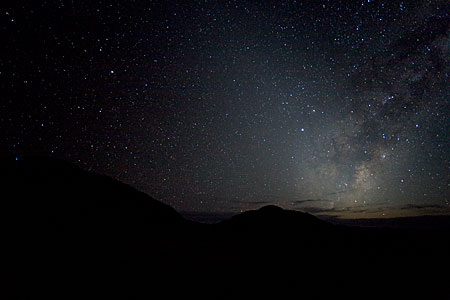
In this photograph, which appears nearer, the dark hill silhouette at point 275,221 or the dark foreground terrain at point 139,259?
the dark foreground terrain at point 139,259

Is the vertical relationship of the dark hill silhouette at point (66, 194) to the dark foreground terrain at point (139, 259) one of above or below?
above

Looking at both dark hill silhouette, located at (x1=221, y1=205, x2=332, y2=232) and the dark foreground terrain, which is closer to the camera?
the dark foreground terrain

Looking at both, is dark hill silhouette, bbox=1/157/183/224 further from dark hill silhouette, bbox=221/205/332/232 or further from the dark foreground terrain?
dark hill silhouette, bbox=221/205/332/232

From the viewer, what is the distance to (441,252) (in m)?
32.0

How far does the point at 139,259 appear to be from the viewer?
1433cm

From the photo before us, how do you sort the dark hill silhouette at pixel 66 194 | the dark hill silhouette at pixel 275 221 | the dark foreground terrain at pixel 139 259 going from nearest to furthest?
the dark foreground terrain at pixel 139 259 → the dark hill silhouette at pixel 66 194 → the dark hill silhouette at pixel 275 221

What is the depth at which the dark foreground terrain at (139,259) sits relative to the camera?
1130cm

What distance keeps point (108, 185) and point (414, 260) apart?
42.9 meters

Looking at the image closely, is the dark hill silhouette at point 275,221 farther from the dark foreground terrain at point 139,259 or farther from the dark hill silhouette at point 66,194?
the dark hill silhouette at point 66,194

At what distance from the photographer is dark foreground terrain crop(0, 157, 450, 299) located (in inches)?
445

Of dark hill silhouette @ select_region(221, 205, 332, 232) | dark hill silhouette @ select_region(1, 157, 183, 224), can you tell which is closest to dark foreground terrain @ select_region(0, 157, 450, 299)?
dark hill silhouette @ select_region(1, 157, 183, 224)

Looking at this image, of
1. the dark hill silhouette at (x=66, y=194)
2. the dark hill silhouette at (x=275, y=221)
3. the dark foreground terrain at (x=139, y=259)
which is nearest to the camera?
the dark foreground terrain at (x=139, y=259)

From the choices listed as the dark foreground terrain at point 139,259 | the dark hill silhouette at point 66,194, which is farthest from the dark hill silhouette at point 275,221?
the dark hill silhouette at point 66,194

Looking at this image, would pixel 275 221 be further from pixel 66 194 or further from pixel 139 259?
pixel 66 194
